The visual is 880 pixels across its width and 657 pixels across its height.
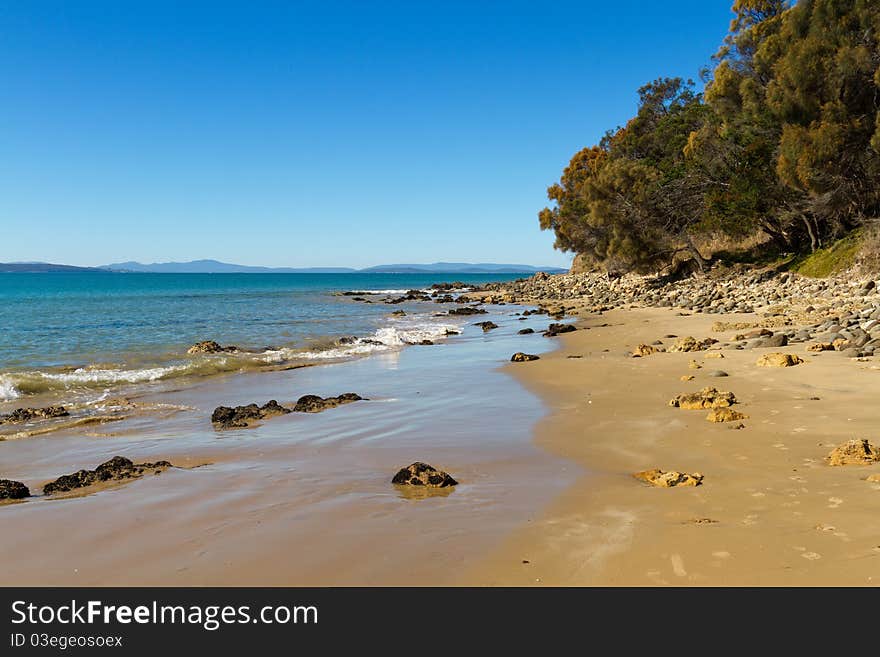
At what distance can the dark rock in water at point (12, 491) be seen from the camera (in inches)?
233

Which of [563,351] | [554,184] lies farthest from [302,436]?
[554,184]

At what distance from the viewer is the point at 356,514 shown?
513 centimetres

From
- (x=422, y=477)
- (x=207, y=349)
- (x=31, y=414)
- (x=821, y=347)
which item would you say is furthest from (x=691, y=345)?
(x=207, y=349)

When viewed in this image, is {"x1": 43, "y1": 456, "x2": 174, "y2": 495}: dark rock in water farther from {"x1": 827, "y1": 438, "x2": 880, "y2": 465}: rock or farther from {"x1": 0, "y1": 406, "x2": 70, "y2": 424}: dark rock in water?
{"x1": 827, "y1": 438, "x2": 880, "y2": 465}: rock

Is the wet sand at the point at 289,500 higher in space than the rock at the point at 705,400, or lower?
lower

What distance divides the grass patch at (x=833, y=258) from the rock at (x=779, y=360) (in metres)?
15.9

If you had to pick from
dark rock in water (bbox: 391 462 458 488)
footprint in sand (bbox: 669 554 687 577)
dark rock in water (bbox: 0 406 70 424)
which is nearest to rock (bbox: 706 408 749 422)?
dark rock in water (bbox: 391 462 458 488)

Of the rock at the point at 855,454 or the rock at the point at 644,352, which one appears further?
the rock at the point at 644,352

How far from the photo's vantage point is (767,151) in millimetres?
28125

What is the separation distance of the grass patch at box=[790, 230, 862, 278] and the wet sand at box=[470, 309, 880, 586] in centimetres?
1605

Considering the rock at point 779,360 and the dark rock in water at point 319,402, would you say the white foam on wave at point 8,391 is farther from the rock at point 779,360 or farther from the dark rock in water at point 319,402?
the rock at point 779,360

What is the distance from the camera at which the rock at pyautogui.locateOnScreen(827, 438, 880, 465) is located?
5.57m

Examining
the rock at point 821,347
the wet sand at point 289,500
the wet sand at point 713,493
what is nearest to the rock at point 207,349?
the wet sand at point 289,500

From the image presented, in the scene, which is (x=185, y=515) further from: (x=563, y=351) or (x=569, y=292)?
(x=569, y=292)
